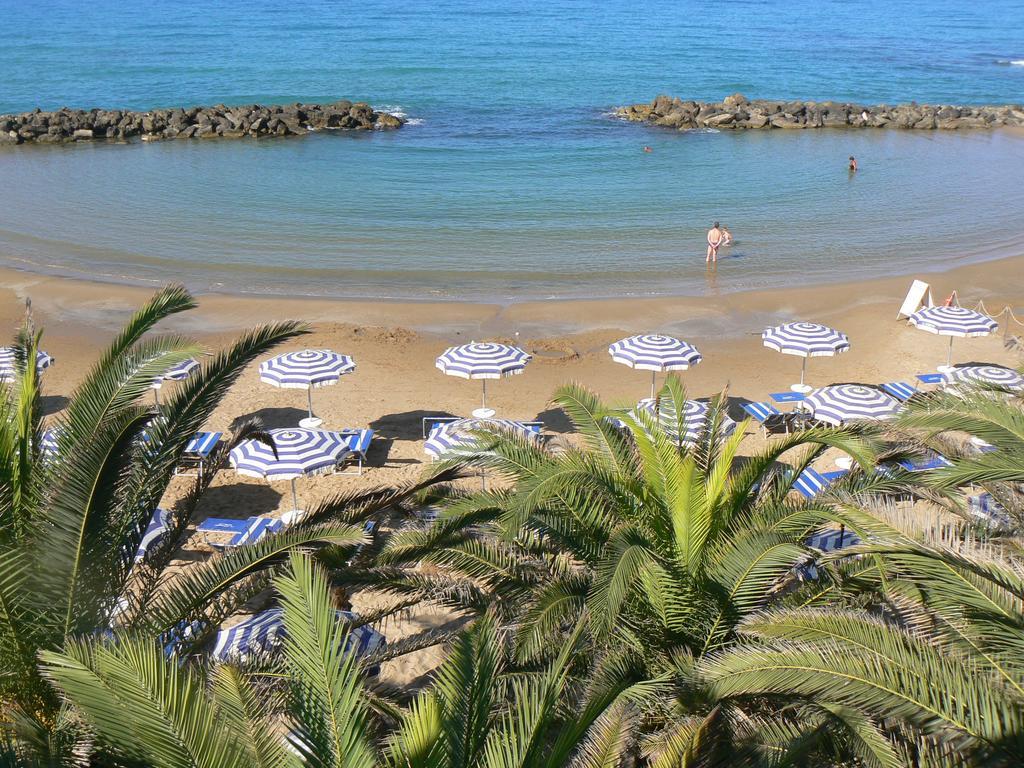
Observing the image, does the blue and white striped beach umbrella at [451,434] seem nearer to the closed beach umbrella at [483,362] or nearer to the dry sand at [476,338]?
the dry sand at [476,338]

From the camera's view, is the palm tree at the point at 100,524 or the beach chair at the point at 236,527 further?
the beach chair at the point at 236,527

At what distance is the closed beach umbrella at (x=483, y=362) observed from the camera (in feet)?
53.7

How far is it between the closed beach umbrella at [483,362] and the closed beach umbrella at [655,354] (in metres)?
1.76

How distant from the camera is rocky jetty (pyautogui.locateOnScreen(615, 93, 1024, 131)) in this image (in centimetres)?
5328

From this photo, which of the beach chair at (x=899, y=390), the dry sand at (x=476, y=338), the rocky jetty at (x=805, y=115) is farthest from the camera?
the rocky jetty at (x=805, y=115)

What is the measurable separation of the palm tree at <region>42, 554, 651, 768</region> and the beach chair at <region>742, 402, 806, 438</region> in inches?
465

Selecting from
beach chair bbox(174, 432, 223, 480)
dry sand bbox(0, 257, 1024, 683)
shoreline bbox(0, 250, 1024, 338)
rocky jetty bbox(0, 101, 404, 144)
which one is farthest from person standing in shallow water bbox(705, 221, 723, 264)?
rocky jetty bbox(0, 101, 404, 144)

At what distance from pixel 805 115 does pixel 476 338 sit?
3878cm

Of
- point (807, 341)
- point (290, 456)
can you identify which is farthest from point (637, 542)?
point (807, 341)

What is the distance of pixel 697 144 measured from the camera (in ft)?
159

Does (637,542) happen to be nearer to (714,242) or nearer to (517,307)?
(517,307)

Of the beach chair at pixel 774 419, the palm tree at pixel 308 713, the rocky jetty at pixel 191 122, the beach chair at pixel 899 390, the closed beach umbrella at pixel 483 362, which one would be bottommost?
the beach chair at pixel 774 419

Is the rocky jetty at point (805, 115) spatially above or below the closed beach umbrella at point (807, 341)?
above

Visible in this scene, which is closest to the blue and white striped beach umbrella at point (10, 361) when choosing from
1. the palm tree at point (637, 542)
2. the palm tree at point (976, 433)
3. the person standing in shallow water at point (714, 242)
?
the palm tree at point (637, 542)
